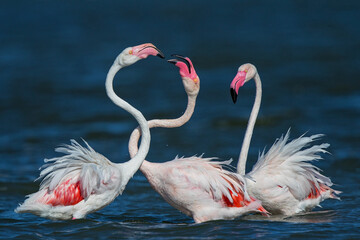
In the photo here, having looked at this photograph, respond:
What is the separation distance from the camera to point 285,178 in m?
8.43

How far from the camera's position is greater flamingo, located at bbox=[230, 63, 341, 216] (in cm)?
834

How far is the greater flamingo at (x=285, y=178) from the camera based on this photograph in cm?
834

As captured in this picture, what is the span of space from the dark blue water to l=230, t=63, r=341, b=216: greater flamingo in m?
0.23

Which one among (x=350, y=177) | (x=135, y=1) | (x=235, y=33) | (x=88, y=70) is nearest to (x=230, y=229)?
(x=350, y=177)

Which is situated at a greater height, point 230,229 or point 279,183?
point 279,183

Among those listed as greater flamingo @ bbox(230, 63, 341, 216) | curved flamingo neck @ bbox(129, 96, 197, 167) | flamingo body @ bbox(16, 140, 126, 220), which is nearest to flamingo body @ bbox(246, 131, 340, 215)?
greater flamingo @ bbox(230, 63, 341, 216)

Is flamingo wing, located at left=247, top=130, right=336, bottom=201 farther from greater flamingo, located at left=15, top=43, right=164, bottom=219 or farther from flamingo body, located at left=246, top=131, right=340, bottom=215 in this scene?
greater flamingo, located at left=15, top=43, right=164, bottom=219

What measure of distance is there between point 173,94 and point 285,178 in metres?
9.20

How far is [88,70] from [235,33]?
7285 millimetres

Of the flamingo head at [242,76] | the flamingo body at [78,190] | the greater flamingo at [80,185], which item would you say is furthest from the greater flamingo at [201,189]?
the flamingo head at [242,76]

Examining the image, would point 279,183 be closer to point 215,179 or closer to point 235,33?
point 215,179

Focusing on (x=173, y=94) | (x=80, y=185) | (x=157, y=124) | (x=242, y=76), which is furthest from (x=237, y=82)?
(x=173, y=94)

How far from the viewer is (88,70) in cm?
2083

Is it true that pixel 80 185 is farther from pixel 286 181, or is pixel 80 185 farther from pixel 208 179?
pixel 286 181
